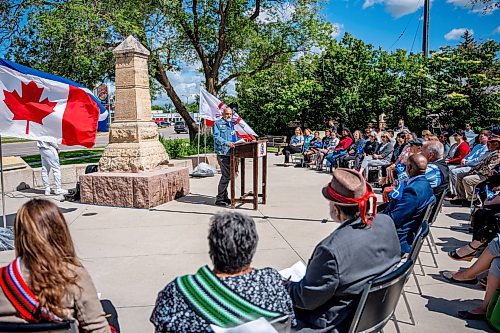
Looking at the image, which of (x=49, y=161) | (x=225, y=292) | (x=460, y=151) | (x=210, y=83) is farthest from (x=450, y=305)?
(x=210, y=83)

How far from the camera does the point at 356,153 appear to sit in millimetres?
12867

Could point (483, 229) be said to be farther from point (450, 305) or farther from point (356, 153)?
point (356, 153)

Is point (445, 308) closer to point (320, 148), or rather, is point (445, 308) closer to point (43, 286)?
point (43, 286)

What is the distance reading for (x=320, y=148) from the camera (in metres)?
15.0

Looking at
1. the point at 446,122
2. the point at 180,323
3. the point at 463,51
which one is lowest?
the point at 180,323

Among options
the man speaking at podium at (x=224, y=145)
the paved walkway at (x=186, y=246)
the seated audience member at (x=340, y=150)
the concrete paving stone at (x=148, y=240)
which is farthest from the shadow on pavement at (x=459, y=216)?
the seated audience member at (x=340, y=150)

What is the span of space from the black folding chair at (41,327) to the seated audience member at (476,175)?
656 cm

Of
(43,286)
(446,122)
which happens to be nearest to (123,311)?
(43,286)

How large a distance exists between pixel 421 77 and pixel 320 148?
24.0 ft

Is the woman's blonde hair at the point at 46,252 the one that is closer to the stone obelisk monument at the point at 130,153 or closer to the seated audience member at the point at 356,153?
the stone obelisk monument at the point at 130,153

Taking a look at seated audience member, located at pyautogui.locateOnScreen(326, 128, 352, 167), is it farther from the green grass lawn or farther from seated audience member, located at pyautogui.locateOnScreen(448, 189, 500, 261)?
seated audience member, located at pyautogui.locateOnScreen(448, 189, 500, 261)

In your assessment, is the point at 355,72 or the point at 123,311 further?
the point at 355,72

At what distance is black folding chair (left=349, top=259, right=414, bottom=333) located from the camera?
2248mm

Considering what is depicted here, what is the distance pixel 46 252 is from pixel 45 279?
0.43 ft
